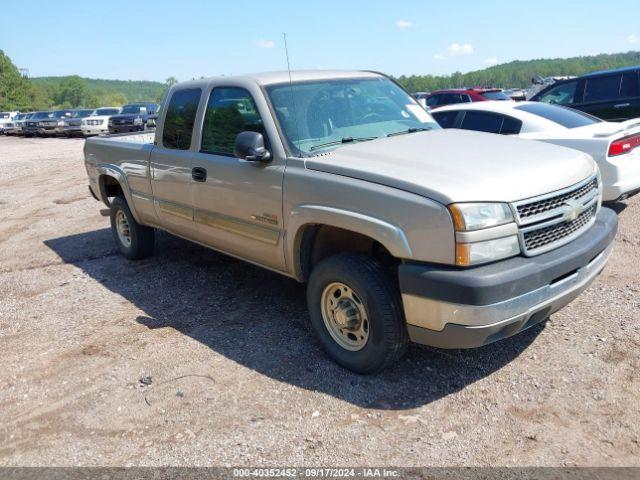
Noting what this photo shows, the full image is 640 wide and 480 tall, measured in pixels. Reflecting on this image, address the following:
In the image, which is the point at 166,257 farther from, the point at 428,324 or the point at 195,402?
the point at 428,324

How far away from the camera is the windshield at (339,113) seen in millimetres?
4051

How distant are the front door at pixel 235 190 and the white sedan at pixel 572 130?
421cm

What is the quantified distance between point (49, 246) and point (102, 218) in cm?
162

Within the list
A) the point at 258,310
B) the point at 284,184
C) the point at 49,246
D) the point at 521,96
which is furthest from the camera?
the point at 521,96

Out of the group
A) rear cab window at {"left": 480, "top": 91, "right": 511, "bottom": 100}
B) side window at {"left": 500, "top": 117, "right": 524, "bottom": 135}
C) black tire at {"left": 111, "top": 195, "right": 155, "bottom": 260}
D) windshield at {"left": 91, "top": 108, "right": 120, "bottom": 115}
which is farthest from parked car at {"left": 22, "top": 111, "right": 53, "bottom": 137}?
side window at {"left": 500, "top": 117, "right": 524, "bottom": 135}

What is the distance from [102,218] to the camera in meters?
9.03

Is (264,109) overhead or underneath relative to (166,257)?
overhead

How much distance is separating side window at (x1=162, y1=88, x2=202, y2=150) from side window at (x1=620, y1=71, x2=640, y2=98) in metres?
7.94

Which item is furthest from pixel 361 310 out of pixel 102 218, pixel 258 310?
pixel 102 218

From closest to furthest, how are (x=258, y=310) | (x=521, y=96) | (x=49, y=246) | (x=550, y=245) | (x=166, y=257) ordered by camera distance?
(x=550, y=245)
(x=258, y=310)
(x=166, y=257)
(x=49, y=246)
(x=521, y=96)

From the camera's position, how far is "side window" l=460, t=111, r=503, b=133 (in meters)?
7.55

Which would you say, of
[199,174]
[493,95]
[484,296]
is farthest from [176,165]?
[493,95]

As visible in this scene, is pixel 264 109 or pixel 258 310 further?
pixel 258 310

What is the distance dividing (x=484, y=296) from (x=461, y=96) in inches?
555
